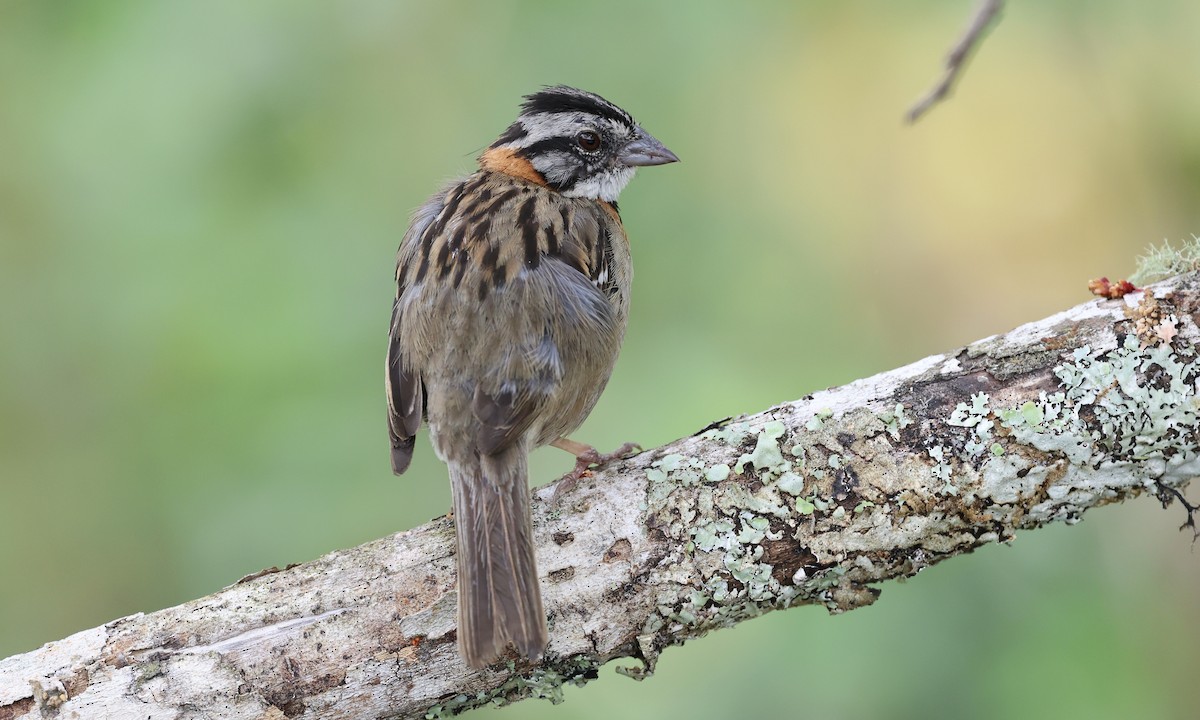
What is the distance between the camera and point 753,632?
16.5ft

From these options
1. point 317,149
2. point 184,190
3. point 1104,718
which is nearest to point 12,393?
point 184,190

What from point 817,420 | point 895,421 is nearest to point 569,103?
point 817,420

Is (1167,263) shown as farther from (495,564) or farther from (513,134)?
(513,134)

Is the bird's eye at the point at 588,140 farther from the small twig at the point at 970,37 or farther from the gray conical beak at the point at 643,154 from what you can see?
the small twig at the point at 970,37

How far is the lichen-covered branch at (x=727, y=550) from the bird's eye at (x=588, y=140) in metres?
2.20

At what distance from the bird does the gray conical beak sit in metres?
0.40

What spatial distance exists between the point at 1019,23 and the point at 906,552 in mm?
4498

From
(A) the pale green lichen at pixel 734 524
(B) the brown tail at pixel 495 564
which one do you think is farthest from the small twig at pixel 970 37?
(B) the brown tail at pixel 495 564

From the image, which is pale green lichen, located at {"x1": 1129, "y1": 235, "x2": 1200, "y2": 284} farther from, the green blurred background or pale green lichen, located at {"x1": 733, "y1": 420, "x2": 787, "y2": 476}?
the green blurred background

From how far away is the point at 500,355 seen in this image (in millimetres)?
4031

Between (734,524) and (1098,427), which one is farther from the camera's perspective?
(734,524)

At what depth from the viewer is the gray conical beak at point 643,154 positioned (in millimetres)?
5301

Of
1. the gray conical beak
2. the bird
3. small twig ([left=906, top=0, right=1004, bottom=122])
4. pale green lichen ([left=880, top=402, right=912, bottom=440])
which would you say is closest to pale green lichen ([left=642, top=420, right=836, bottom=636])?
pale green lichen ([left=880, top=402, right=912, bottom=440])

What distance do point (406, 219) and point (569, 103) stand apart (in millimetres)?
1591
